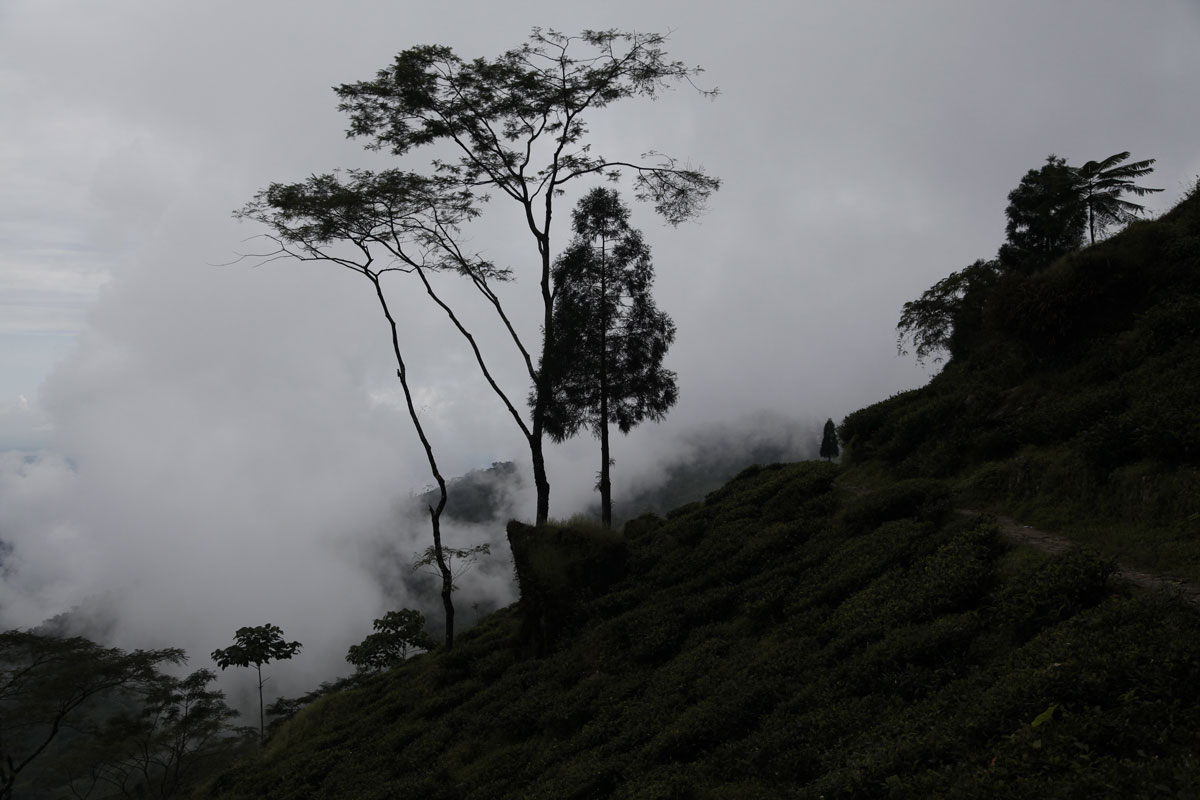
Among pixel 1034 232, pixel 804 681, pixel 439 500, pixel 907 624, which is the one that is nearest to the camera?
pixel 907 624

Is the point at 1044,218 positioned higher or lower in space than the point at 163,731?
higher

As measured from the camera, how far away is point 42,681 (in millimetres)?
25562

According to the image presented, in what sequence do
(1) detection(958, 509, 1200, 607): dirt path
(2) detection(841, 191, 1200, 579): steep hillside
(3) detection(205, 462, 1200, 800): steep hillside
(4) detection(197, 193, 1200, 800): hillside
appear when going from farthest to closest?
(2) detection(841, 191, 1200, 579): steep hillside, (1) detection(958, 509, 1200, 607): dirt path, (4) detection(197, 193, 1200, 800): hillside, (3) detection(205, 462, 1200, 800): steep hillside

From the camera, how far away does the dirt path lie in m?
5.77

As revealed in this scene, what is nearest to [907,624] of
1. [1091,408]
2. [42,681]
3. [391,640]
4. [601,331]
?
[1091,408]

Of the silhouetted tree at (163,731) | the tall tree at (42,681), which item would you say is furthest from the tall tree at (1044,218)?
the silhouetted tree at (163,731)

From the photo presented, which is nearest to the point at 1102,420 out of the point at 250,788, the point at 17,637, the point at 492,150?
the point at 492,150

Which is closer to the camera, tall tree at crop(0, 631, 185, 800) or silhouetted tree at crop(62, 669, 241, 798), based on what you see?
tall tree at crop(0, 631, 185, 800)

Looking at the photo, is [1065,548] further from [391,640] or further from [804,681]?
[391,640]

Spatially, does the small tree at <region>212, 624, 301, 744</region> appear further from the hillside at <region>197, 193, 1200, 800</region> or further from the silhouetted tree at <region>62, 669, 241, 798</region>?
the hillside at <region>197, 193, 1200, 800</region>

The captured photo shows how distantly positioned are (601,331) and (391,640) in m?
17.8

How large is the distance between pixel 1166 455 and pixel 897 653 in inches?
170

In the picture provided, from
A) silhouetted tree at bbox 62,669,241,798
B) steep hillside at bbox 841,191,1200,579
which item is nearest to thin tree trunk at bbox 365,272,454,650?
steep hillside at bbox 841,191,1200,579

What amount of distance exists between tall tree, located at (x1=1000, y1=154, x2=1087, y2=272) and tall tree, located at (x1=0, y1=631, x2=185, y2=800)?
4298cm
